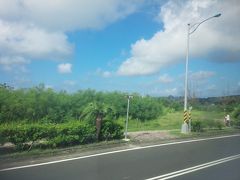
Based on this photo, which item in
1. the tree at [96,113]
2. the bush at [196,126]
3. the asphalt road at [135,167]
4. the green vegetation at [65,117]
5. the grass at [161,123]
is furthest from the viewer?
the grass at [161,123]

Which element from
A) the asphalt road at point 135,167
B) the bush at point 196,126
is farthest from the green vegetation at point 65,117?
the asphalt road at point 135,167

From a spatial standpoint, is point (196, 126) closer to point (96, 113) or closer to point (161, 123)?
point (161, 123)

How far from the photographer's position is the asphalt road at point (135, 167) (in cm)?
1153

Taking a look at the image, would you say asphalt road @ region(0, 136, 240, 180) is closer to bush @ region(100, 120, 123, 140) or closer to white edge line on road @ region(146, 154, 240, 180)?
white edge line on road @ region(146, 154, 240, 180)

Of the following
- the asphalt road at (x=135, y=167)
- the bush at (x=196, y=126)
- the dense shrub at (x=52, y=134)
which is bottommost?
the asphalt road at (x=135, y=167)

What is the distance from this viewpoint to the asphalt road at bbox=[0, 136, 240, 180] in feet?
37.8

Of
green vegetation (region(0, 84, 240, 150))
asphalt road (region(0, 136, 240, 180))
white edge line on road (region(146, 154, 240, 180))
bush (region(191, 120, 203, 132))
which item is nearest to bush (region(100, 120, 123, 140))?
green vegetation (region(0, 84, 240, 150))

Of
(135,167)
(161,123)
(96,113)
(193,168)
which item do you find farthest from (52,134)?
(161,123)

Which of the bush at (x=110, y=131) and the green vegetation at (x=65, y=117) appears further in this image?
the bush at (x=110, y=131)

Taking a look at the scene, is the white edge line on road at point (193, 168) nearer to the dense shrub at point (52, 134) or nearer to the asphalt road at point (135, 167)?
the asphalt road at point (135, 167)

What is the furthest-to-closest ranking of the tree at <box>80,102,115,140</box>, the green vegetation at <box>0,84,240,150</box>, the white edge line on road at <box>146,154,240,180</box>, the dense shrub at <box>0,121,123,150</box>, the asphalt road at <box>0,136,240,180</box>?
the tree at <box>80,102,115,140</box>, the green vegetation at <box>0,84,240,150</box>, the dense shrub at <box>0,121,123,150</box>, the white edge line on road at <box>146,154,240,180</box>, the asphalt road at <box>0,136,240,180</box>

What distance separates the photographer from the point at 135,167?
13.3 metres

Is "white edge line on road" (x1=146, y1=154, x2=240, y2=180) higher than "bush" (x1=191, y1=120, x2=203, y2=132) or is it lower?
lower

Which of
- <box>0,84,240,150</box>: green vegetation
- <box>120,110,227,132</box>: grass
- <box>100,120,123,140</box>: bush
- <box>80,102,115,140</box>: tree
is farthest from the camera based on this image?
<box>120,110,227,132</box>: grass
